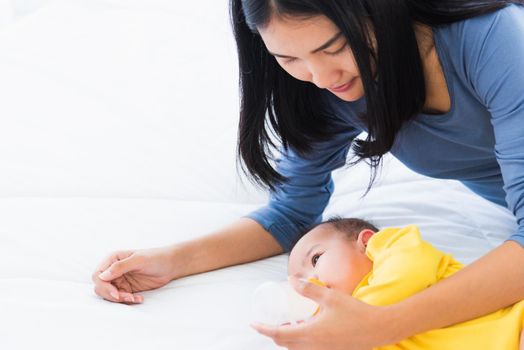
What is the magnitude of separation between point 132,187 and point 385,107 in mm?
716

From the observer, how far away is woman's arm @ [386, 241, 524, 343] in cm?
112

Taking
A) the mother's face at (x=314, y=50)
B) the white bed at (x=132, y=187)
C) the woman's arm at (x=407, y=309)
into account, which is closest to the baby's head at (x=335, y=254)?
the white bed at (x=132, y=187)

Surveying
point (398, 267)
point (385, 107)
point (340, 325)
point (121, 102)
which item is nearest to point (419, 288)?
point (398, 267)

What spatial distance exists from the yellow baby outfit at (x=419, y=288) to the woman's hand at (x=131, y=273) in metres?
0.36

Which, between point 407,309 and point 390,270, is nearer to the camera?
point 407,309

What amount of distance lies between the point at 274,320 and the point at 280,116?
377mm

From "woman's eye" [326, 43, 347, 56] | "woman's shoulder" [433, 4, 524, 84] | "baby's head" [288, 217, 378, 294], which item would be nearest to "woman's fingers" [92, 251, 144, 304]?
"baby's head" [288, 217, 378, 294]

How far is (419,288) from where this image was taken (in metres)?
1.22

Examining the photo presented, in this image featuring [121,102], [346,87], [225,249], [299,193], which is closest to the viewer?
[346,87]

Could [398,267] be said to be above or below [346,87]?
below

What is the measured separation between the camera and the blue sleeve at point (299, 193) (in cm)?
156

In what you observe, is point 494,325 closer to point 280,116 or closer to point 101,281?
point 280,116

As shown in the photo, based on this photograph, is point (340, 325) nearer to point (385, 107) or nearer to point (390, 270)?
point (390, 270)

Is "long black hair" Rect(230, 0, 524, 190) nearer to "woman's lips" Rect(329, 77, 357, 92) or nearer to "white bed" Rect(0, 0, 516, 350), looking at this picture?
"woman's lips" Rect(329, 77, 357, 92)
